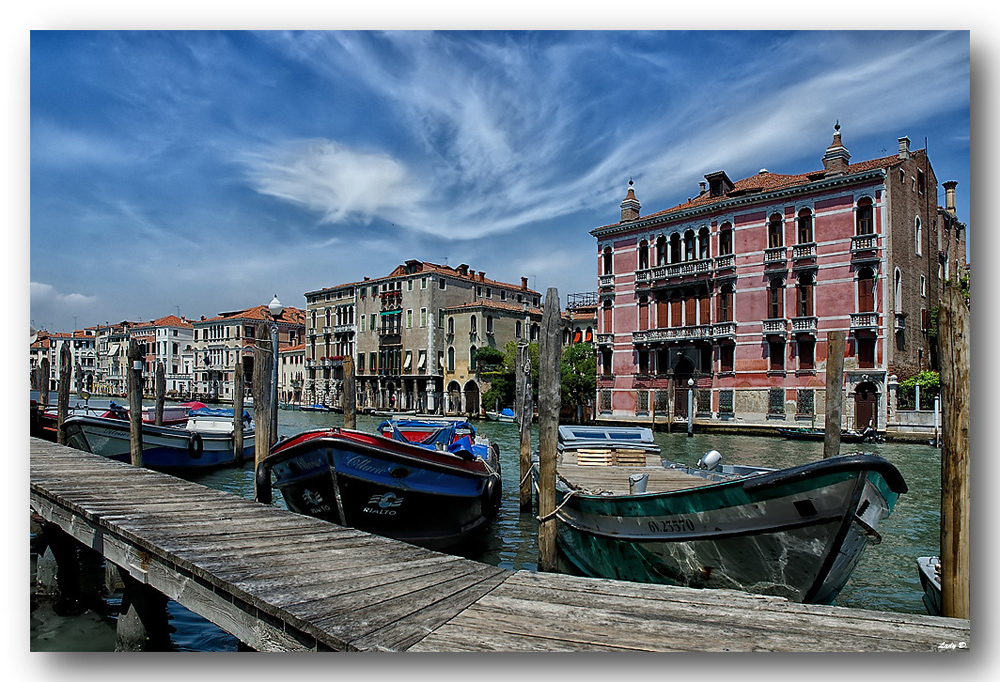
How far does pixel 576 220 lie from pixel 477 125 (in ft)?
3.58

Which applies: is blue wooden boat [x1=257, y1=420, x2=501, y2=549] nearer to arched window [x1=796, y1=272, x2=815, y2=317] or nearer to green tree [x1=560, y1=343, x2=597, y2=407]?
arched window [x1=796, y1=272, x2=815, y2=317]

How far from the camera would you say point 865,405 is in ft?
50.9

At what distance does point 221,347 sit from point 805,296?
36982 mm

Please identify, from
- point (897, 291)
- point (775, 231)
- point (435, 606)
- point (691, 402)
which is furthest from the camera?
point (691, 402)

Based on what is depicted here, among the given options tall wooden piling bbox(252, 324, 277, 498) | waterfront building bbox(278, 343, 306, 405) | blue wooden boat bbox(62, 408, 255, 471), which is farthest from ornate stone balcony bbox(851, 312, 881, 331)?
waterfront building bbox(278, 343, 306, 405)

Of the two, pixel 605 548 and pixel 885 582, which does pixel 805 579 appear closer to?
pixel 605 548

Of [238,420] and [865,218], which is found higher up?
[865,218]

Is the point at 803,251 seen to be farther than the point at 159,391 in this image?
Yes

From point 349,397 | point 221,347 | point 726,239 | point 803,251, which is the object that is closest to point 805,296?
point 803,251

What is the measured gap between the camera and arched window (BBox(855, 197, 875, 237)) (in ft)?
52.9

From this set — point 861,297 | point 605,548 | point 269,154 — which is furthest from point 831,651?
point 861,297

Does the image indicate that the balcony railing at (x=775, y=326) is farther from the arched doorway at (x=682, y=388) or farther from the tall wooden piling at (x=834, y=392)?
the tall wooden piling at (x=834, y=392)

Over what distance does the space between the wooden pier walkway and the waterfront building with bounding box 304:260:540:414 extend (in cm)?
2769

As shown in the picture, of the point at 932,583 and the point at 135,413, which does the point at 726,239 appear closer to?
the point at 135,413
